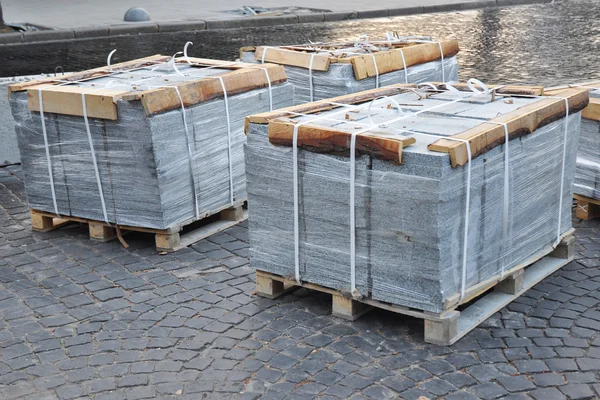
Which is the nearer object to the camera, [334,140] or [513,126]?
[334,140]

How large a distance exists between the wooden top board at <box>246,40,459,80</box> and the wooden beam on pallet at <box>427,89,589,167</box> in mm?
2012

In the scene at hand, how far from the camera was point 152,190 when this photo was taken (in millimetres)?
6207

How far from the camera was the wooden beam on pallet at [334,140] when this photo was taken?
182 inches

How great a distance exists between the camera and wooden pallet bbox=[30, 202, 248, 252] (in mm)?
6348

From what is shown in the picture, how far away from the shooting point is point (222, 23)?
18969 mm

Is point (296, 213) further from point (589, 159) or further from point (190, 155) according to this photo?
point (589, 159)

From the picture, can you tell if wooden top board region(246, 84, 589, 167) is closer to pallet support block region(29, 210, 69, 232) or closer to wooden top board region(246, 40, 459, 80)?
wooden top board region(246, 40, 459, 80)

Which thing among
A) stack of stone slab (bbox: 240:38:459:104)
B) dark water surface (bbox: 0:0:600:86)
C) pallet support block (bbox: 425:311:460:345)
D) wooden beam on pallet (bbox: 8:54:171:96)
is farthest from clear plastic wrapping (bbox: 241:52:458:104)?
dark water surface (bbox: 0:0:600:86)

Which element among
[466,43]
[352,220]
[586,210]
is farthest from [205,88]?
[466,43]

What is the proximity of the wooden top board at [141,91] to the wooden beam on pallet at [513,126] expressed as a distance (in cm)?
229

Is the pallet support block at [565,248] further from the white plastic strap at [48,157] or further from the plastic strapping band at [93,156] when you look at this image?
the white plastic strap at [48,157]

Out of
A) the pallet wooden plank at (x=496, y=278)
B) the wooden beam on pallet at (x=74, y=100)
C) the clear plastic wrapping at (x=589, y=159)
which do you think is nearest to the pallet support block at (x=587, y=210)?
the clear plastic wrapping at (x=589, y=159)

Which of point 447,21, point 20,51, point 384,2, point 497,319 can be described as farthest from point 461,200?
point 384,2

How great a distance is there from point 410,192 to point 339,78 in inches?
110
